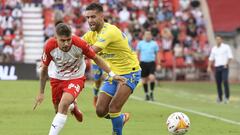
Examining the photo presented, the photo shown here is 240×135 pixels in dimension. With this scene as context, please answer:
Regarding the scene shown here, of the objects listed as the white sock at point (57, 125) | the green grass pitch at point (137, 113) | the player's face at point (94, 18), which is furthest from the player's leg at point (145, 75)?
the white sock at point (57, 125)

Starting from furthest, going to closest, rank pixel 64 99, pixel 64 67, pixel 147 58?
pixel 147 58 → pixel 64 67 → pixel 64 99

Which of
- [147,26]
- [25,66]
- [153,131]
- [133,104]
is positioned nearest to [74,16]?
[147,26]

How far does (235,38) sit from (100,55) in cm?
2805

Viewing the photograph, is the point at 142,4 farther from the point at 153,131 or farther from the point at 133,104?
the point at 153,131

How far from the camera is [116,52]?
512 inches

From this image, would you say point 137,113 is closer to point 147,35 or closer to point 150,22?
point 147,35

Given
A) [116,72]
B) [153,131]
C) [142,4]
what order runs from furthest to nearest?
1. [142,4]
2. [153,131]
3. [116,72]

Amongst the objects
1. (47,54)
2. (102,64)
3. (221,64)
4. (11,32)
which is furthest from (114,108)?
(11,32)

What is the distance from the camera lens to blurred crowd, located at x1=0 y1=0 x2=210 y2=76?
37.2 m

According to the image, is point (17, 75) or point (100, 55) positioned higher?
point (100, 55)

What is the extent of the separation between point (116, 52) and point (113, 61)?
0.61ft

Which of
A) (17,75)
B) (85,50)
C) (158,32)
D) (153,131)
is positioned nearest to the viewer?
(85,50)

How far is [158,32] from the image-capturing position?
126ft

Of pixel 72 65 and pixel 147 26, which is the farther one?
pixel 147 26
